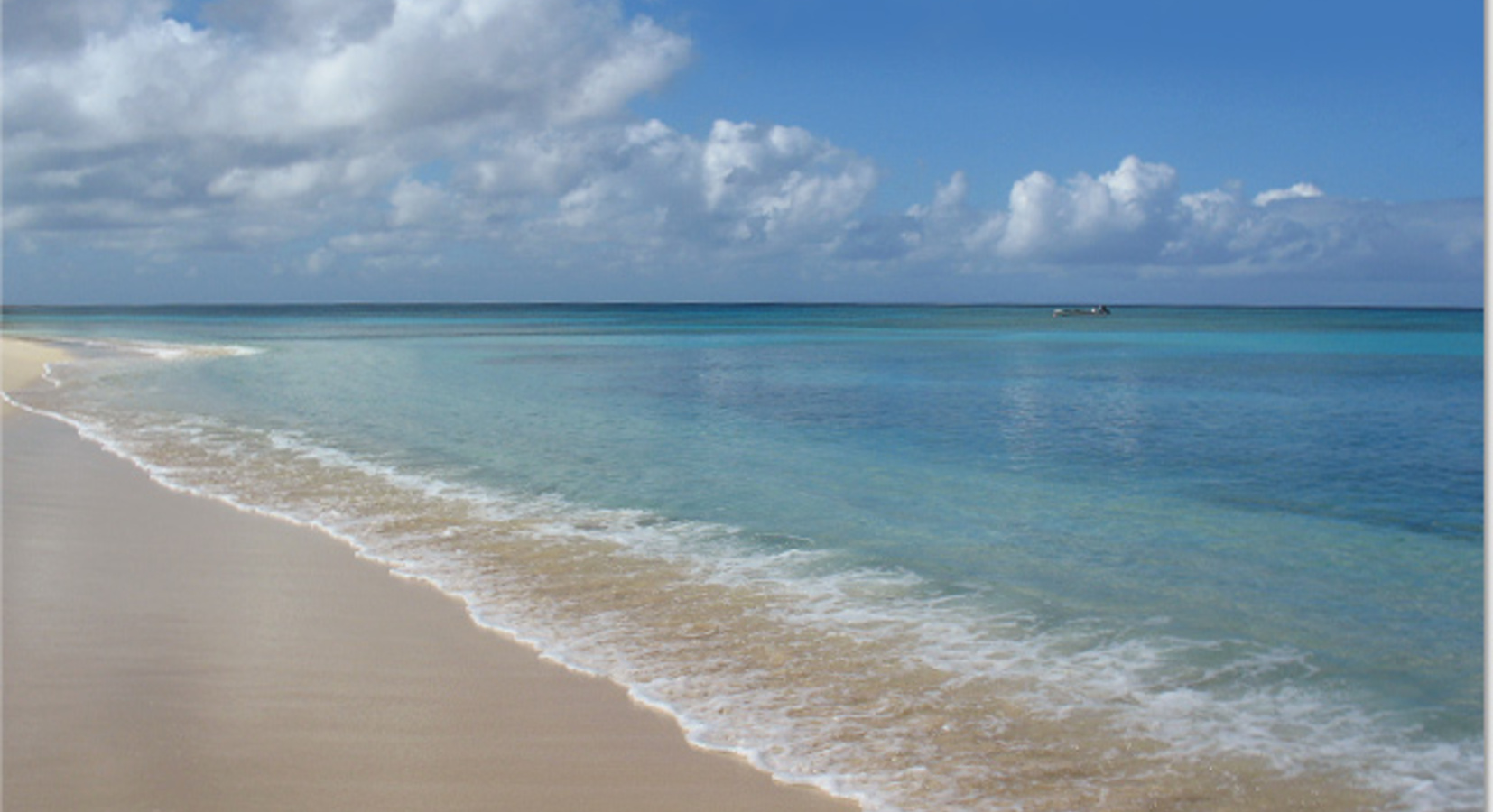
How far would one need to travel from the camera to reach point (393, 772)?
439 cm

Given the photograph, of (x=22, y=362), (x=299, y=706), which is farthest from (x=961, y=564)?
(x=22, y=362)

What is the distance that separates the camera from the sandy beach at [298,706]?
4.26m

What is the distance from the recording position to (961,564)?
8141 millimetres

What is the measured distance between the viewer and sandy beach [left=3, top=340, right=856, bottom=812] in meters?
4.26

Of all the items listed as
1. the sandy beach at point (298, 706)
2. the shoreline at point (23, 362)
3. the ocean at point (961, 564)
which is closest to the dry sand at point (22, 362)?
the shoreline at point (23, 362)

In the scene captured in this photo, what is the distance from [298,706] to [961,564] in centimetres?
464

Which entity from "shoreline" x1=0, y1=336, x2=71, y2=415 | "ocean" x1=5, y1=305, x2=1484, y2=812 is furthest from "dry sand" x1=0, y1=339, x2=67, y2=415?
"ocean" x1=5, y1=305, x2=1484, y2=812

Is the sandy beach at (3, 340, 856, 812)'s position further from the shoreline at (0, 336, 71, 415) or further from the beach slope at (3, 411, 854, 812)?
the shoreline at (0, 336, 71, 415)

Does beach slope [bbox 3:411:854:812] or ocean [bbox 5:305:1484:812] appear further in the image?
ocean [bbox 5:305:1484:812]

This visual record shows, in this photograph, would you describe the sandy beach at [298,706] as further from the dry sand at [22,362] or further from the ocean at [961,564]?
the dry sand at [22,362]

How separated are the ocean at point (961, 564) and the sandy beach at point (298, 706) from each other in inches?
10.9

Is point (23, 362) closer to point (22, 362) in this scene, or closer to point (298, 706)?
point (22, 362)

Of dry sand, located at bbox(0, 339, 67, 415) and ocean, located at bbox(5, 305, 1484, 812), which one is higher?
dry sand, located at bbox(0, 339, 67, 415)

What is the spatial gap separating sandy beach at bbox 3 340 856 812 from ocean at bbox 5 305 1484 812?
10.9 inches
